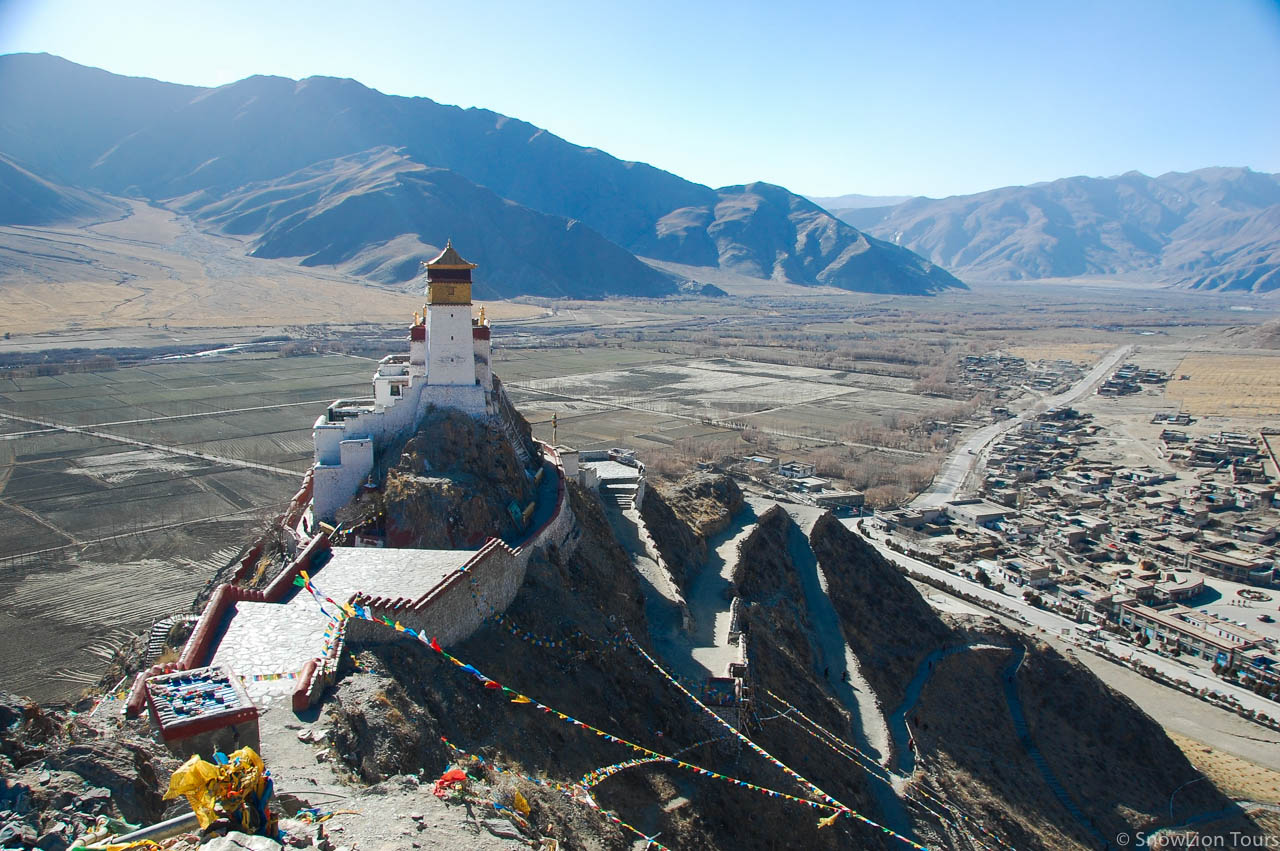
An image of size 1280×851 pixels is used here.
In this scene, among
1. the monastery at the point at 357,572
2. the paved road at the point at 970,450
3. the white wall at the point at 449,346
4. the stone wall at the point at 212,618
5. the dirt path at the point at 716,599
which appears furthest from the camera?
the paved road at the point at 970,450

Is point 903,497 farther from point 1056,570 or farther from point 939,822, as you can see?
point 939,822

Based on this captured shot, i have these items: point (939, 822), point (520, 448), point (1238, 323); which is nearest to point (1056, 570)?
point (939, 822)

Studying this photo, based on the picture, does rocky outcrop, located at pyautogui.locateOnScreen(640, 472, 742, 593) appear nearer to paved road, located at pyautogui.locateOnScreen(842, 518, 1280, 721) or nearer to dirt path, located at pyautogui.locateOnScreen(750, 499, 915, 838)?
dirt path, located at pyautogui.locateOnScreen(750, 499, 915, 838)

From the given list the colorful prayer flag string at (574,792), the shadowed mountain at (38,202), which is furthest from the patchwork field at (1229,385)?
the shadowed mountain at (38,202)

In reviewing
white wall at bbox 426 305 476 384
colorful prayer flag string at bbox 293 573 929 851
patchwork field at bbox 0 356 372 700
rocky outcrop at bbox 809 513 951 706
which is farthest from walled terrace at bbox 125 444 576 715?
rocky outcrop at bbox 809 513 951 706

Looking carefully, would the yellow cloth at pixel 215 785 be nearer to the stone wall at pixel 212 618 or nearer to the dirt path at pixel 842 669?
the stone wall at pixel 212 618
